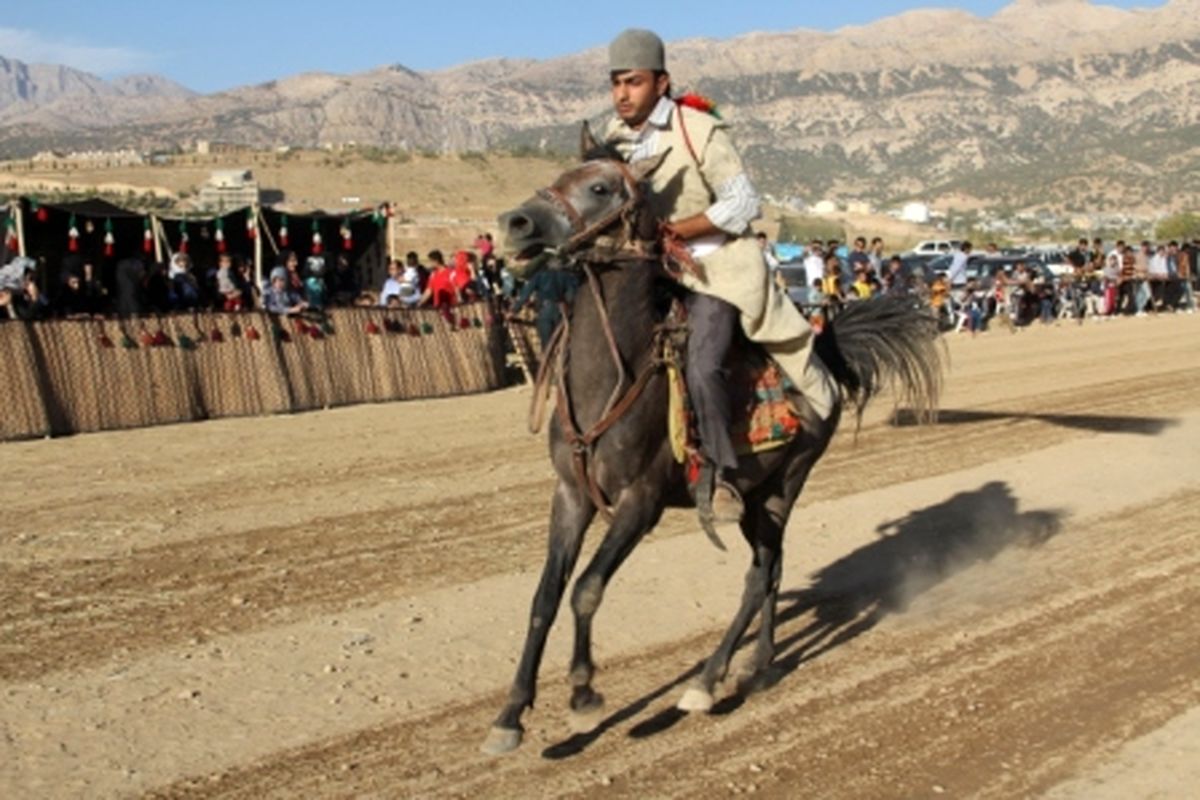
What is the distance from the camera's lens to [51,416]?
15.9 meters

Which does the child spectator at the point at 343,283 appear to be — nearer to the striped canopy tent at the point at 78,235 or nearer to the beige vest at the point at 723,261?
the striped canopy tent at the point at 78,235

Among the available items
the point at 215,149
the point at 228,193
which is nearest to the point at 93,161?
the point at 215,149

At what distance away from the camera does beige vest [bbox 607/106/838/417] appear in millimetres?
7043

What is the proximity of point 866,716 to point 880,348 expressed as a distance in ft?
9.40

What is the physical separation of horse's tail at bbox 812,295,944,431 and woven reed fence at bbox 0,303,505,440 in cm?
984

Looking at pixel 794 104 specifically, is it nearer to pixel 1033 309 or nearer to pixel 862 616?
pixel 1033 309


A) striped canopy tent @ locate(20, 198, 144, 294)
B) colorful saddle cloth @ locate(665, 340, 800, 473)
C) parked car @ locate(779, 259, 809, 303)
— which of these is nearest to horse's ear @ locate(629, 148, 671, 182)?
colorful saddle cloth @ locate(665, 340, 800, 473)

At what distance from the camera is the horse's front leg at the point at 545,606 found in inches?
248

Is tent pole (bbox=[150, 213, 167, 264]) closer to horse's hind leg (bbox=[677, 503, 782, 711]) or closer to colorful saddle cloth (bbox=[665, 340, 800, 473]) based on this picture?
horse's hind leg (bbox=[677, 503, 782, 711])

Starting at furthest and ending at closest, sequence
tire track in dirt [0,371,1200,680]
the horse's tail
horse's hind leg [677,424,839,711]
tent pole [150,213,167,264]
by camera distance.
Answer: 1. tent pole [150,213,167,264]
2. the horse's tail
3. tire track in dirt [0,371,1200,680]
4. horse's hind leg [677,424,839,711]

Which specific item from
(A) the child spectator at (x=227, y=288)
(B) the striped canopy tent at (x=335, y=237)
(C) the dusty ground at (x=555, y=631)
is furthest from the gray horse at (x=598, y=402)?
(B) the striped canopy tent at (x=335, y=237)

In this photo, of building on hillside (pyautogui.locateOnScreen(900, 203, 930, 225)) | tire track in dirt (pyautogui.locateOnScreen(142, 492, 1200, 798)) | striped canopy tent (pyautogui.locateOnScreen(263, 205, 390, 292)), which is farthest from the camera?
building on hillside (pyautogui.locateOnScreen(900, 203, 930, 225))

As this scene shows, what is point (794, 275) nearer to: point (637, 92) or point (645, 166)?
point (637, 92)

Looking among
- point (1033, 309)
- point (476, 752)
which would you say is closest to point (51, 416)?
point (476, 752)
